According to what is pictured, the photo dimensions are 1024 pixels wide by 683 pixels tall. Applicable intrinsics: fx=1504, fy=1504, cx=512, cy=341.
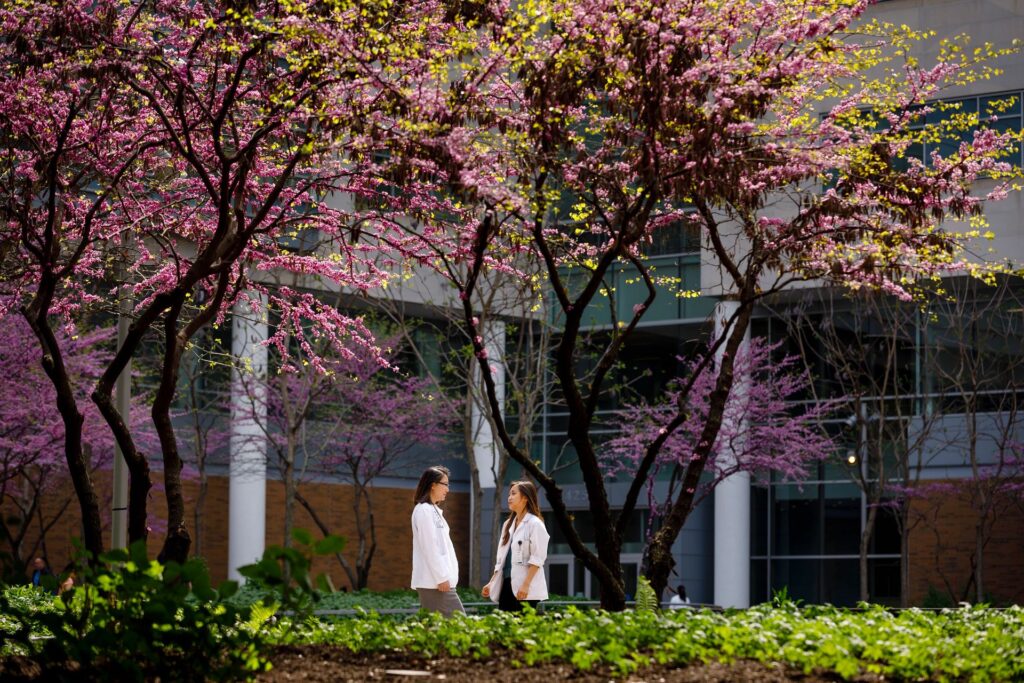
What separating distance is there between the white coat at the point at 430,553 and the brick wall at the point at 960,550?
22.6 metres

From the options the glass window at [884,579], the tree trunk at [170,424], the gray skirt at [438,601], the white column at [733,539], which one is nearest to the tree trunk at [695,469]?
the gray skirt at [438,601]

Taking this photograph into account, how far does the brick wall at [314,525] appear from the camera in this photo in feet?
117

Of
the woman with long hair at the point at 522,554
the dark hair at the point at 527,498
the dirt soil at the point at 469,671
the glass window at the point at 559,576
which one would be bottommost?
the glass window at the point at 559,576

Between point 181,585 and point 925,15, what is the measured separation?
28094 mm

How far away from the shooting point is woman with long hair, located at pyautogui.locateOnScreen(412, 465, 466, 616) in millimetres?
10344

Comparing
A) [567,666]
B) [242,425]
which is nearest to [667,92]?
[567,666]

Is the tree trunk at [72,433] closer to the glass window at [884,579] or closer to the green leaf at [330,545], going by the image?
the green leaf at [330,545]

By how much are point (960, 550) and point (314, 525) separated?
54.3 ft

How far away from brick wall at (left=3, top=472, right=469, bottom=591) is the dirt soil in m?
28.0

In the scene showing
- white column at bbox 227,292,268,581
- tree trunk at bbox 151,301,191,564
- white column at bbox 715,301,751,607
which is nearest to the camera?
tree trunk at bbox 151,301,191,564

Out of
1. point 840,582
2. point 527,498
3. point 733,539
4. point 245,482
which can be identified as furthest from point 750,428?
point 527,498

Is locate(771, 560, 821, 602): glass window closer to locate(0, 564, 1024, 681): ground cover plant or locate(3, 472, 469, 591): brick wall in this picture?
locate(3, 472, 469, 591): brick wall

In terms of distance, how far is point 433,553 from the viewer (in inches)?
407

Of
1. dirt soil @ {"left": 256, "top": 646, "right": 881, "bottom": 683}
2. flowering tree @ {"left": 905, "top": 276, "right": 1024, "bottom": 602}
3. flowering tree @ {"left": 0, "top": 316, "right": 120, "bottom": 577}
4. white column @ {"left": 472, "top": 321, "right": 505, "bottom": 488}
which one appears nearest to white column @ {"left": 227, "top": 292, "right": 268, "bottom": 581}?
flowering tree @ {"left": 0, "top": 316, "right": 120, "bottom": 577}
